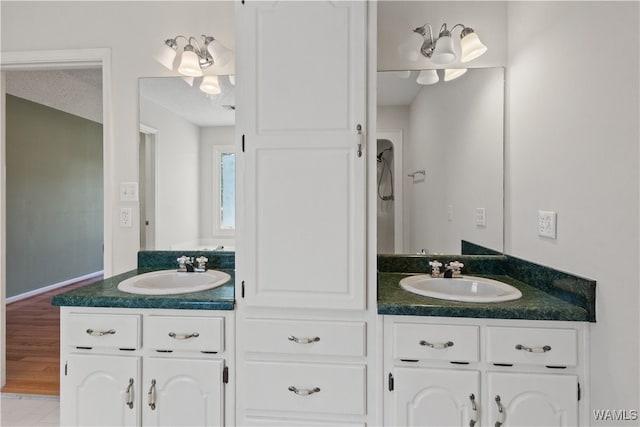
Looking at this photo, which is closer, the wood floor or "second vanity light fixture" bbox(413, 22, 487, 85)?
"second vanity light fixture" bbox(413, 22, 487, 85)

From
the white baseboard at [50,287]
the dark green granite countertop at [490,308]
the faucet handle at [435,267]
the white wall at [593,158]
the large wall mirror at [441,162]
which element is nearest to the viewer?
the white wall at [593,158]

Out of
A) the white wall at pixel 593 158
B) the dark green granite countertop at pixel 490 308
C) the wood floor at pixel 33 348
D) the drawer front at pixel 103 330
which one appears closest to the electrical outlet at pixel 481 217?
the white wall at pixel 593 158

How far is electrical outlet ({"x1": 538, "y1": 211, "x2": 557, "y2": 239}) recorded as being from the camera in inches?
56.6

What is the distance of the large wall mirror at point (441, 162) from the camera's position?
186 centimetres

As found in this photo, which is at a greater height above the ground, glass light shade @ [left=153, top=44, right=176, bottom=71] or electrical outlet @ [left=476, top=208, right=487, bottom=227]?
glass light shade @ [left=153, top=44, right=176, bottom=71]

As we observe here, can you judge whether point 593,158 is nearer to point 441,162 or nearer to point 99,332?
point 441,162

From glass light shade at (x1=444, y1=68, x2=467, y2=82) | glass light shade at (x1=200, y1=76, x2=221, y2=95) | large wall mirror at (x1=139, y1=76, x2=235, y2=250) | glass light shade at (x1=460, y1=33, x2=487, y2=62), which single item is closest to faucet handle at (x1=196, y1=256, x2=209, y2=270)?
large wall mirror at (x1=139, y1=76, x2=235, y2=250)

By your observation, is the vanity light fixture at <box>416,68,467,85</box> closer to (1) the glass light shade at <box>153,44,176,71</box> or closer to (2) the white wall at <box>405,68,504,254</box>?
(2) the white wall at <box>405,68,504,254</box>

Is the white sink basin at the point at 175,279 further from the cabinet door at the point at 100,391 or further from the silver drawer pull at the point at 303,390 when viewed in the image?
the silver drawer pull at the point at 303,390

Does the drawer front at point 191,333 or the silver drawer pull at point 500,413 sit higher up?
the drawer front at point 191,333

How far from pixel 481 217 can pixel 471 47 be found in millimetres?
891

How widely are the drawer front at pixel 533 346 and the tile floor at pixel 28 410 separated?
228cm

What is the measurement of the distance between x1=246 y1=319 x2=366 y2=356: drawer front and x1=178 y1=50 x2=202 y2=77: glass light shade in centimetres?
140

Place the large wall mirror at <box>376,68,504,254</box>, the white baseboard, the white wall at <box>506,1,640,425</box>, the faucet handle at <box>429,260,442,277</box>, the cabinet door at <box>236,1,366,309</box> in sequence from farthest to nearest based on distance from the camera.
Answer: the white baseboard → the large wall mirror at <box>376,68,504,254</box> → the faucet handle at <box>429,260,442,277</box> → the cabinet door at <box>236,1,366,309</box> → the white wall at <box>506,1,640,425</box>
